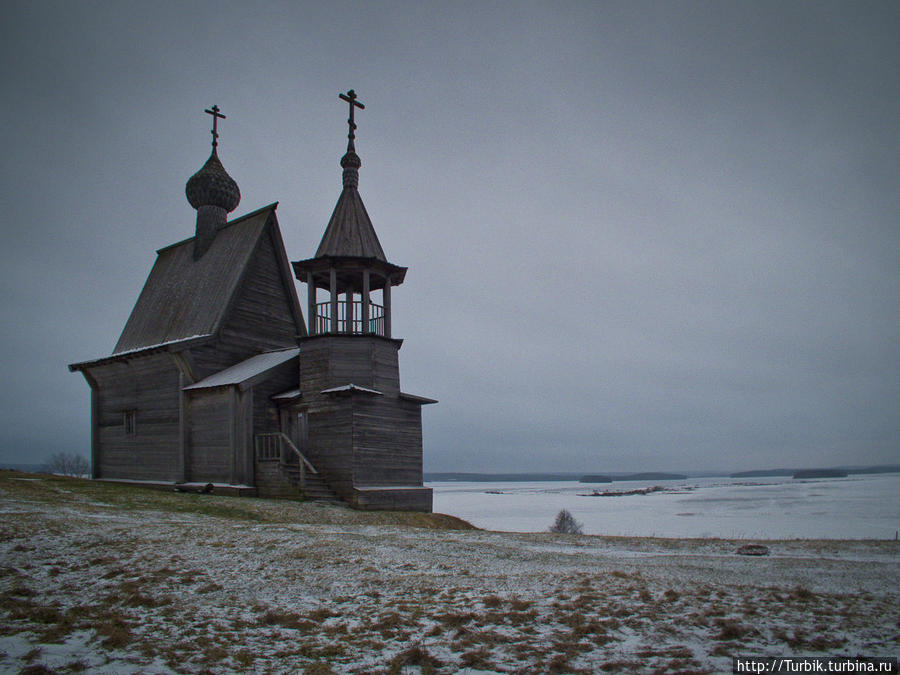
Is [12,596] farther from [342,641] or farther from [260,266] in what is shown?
[260,266]

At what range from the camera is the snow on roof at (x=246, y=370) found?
2372cm

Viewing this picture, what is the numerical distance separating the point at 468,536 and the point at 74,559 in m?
7.13

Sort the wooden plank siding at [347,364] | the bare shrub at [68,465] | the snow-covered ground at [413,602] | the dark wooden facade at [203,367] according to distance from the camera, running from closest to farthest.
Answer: the snow-covered ground at [413,602]
the wooden plank siding at [347,364]
the dark wooden facade at [203,367]
the bare shrub at [68,465]

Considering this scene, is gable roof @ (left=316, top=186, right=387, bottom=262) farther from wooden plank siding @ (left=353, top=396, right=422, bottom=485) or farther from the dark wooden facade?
wooden plank siding @ (left=353, top=396, right=422, bottom=485)

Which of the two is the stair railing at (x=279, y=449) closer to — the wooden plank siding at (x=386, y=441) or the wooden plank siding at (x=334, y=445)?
the wooden plank siding at (x=334, y=445)

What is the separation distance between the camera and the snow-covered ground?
6.14 metres

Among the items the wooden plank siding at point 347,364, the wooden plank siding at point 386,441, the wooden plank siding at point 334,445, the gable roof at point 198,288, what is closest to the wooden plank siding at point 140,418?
the gable roof at point 198,288

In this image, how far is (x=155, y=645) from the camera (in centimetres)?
661

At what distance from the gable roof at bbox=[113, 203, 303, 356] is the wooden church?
8 cm

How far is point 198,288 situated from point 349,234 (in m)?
9.12

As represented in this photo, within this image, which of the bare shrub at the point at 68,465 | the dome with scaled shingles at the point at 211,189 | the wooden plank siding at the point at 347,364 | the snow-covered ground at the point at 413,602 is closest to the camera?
the snow-covered ground at the point at 413,602

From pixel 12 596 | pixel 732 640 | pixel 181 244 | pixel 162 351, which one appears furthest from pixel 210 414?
pixel 732 640

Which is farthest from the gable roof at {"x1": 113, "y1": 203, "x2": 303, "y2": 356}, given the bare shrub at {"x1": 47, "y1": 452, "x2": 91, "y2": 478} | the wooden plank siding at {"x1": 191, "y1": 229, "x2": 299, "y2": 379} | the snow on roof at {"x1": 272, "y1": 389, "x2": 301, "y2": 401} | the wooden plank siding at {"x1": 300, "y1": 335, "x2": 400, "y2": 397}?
the bare shrub at {"x1": 47, "y1": 452, "x2": 91, "y2": 478}

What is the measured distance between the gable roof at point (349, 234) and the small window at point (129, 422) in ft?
37.8
